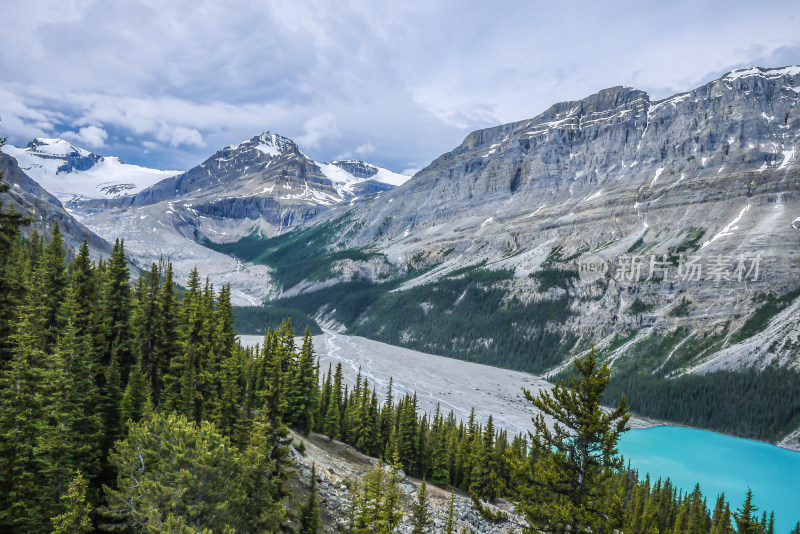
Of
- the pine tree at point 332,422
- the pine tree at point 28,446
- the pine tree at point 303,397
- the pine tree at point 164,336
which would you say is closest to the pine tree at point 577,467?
the pine tree at point 28,446

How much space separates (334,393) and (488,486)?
23.7 m

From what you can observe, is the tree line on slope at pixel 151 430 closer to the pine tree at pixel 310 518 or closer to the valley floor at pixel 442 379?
the pine tree at pixel 310 518

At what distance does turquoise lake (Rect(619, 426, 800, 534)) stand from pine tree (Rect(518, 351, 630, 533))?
71.1 m

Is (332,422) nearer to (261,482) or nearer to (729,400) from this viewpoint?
(261,482)

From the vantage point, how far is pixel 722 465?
9362cm

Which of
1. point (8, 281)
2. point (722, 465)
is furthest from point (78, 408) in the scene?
point (722, 465)

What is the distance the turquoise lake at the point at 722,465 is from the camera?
79125 millimetres

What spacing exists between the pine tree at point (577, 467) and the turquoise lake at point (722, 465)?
71119mm

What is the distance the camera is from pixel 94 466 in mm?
25266

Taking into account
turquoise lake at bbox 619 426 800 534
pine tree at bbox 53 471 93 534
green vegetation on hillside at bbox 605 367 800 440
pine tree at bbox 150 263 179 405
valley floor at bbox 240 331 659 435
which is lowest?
turquoise lake at bbox 619 426 800 534

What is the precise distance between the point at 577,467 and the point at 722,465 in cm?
10267

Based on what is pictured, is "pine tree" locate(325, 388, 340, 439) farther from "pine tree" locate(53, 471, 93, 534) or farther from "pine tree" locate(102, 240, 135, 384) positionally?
"pine tree" locate(53, 471, 93, 534)

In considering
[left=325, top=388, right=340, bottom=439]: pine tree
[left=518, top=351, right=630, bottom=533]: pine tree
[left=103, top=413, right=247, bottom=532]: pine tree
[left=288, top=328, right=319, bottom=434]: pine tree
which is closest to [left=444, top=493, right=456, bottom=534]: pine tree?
[left=103, top=413, right=247, bottom=532]: pine tree

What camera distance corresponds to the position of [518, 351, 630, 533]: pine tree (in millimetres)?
14586
